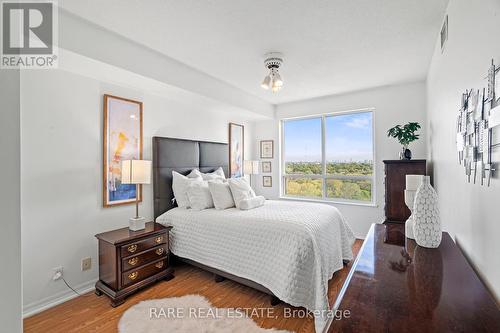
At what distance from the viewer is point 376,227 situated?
Answer: 210 centimetres

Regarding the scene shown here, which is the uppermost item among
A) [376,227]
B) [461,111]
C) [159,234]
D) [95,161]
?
[461,111]

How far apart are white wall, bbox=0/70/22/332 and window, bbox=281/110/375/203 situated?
14.2 feet

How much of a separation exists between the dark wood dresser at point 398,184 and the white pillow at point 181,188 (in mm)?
2551

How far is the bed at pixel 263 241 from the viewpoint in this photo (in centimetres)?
202

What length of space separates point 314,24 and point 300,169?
313cm

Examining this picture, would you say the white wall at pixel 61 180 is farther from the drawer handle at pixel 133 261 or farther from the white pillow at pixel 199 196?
the white pillow at pixel 199 196

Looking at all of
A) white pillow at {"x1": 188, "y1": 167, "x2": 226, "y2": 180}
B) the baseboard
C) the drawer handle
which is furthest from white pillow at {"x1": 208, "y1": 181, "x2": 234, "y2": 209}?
the baseboard

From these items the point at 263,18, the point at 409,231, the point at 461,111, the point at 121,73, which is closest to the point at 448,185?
the point at 409,231

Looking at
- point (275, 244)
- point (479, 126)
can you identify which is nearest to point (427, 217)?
point (479, 126)

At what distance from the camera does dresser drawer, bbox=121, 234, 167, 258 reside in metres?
2.35

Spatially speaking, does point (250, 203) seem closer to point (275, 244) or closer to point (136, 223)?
point (275, 244)

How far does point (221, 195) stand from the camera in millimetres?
3086

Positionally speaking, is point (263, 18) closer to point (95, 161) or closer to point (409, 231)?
point (409, 231)

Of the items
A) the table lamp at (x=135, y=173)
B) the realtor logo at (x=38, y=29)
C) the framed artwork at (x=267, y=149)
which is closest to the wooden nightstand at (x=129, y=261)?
the table lamp at (x=135, y=173)
